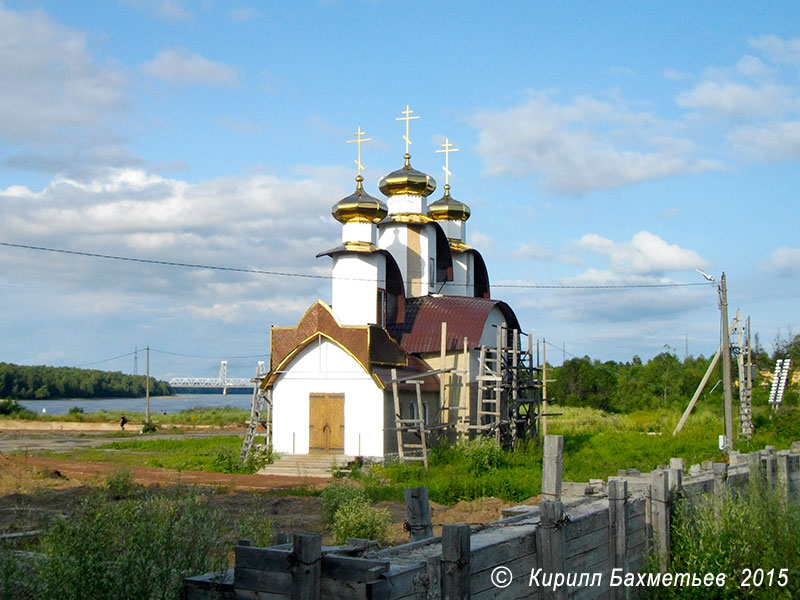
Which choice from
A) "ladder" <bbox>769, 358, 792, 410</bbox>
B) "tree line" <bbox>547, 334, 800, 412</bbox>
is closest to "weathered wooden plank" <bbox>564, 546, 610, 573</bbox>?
"ladder" <bbox>769, 358, 792, 410</bbox>

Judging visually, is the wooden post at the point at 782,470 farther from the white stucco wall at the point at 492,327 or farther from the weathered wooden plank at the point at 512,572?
the white stucco wall at the point at 492,327

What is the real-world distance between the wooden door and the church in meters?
0.03

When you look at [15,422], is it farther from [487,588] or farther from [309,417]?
[487,588]

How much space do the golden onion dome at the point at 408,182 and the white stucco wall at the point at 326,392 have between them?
6.93 metres

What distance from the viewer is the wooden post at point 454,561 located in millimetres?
5984

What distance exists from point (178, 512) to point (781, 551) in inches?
257

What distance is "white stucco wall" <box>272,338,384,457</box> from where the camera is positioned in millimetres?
22797

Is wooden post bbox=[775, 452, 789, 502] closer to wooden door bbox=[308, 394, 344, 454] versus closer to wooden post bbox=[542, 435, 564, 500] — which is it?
wooden post bbox=[542, 435, 564, 500]

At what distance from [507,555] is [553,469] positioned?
1.59m

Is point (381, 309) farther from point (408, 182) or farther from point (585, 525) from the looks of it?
point (585, 525)

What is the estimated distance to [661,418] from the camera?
1385 inches

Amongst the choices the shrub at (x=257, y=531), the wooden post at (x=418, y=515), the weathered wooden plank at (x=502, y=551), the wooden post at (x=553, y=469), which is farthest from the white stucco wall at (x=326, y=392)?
the weathered wooden plank at (x=502, y=551)

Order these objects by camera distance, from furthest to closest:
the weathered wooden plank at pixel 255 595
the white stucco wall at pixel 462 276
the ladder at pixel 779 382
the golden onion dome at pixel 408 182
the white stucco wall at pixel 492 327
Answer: the white stucco wall at pixel 462 276
the ladder at pixel 779 382
the golden onion dome at pixel 408 182
the white stucco wall at pixel 492 327
the weathered wooden plank at pixel 255 595

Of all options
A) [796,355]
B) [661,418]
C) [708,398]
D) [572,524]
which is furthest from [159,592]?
[796,355]
